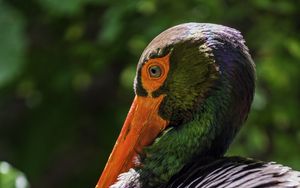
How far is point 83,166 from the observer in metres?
6.84

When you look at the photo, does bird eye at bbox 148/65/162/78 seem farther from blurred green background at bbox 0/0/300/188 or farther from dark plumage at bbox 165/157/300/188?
blurred green background at bbox 0/0/300/188

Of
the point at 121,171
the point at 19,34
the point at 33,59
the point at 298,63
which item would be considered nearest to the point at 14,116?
the point at 33,59

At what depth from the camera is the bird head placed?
3715 millimetres

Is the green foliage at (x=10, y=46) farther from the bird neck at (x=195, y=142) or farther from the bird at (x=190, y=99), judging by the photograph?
the bird neck at (x=195, y=142)

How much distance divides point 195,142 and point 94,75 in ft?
9.64

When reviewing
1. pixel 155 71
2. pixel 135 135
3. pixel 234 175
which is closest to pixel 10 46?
pixel 135 135

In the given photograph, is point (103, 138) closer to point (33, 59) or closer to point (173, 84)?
point (33, 59)

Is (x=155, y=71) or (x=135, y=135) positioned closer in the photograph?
(x=155, y=71)

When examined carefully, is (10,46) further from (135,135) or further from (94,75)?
(135,135)

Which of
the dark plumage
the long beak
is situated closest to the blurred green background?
the long beak

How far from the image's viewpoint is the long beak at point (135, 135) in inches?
153

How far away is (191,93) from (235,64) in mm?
195

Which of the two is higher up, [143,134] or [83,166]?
[143,134]

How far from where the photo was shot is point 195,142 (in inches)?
148
